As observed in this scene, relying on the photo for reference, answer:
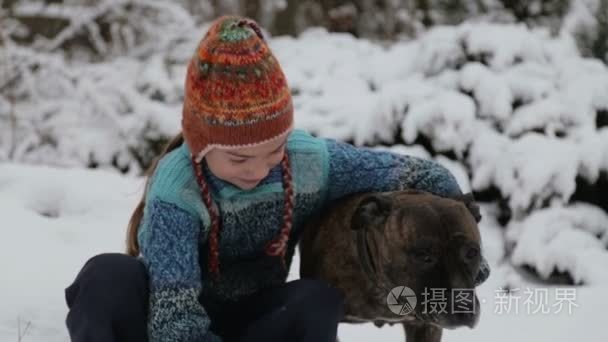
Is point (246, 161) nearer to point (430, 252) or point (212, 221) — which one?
point (212, 221)

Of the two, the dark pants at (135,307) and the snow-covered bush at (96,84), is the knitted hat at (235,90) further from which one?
the snow-covered bush at (96,84)

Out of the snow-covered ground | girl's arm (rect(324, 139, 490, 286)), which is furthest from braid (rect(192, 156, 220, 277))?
the snow-covered ground

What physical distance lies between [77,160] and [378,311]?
3.79m

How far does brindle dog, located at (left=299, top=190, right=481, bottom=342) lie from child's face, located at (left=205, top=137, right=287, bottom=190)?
0.86 feet

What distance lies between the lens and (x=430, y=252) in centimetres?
208

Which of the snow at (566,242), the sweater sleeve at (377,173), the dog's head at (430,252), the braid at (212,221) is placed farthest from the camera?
the snow at (566,242)

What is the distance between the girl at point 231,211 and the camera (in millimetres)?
2082

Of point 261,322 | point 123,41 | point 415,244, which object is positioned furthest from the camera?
point 123,41

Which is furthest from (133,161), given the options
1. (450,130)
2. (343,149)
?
(343,149)

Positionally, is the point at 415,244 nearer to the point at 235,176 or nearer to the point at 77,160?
the point at 235,176

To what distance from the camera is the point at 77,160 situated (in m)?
5.69

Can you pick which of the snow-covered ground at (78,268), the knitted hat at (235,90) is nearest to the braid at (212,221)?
the knitted hat at (235,90)

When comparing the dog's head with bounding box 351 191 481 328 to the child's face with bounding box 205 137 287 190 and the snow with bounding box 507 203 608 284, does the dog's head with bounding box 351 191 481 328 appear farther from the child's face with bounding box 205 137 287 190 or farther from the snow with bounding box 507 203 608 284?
the snow with bounding box 507 203 608 284

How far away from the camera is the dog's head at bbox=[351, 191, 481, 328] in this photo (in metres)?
2.05
